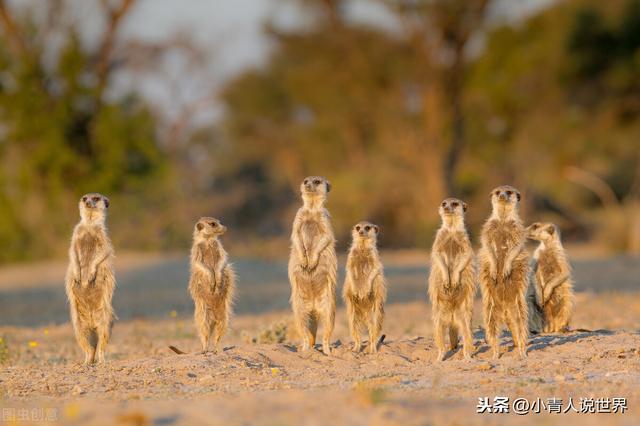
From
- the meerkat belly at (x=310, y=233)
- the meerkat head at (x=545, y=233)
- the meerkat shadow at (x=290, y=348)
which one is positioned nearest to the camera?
the meerkat shadow at (x=290, y=348)

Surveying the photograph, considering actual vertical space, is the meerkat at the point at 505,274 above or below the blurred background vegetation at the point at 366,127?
below

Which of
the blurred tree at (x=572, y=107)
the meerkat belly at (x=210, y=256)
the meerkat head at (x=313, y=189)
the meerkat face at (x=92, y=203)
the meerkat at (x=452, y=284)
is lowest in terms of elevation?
the meerkat at (x=452, y=284)

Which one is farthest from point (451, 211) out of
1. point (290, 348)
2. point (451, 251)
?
point (290, 348)

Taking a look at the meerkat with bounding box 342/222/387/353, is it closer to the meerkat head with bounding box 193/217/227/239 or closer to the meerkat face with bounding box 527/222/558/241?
the meerkat head with bounding box 193/217/227/239

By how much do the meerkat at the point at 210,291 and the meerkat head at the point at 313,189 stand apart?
32.3 inches

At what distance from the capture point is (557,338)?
761 centimetres

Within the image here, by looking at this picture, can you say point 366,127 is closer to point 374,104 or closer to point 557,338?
point 374,104

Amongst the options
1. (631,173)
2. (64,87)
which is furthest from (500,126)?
(64,87)

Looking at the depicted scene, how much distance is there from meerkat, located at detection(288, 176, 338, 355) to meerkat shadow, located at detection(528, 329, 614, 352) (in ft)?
5.11

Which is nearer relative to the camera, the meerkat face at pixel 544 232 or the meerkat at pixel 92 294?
the meerkat at pixel 92 294

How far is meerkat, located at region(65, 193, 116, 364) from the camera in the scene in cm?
746

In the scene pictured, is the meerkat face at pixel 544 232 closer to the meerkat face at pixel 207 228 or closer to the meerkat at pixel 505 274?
the meerkat at pixel 505 274

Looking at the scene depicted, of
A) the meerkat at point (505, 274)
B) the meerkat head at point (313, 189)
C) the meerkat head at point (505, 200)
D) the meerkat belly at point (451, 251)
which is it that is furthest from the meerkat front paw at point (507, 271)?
the meerkat head at point (313, 189)

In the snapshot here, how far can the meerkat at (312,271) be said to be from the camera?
24.9 ft
